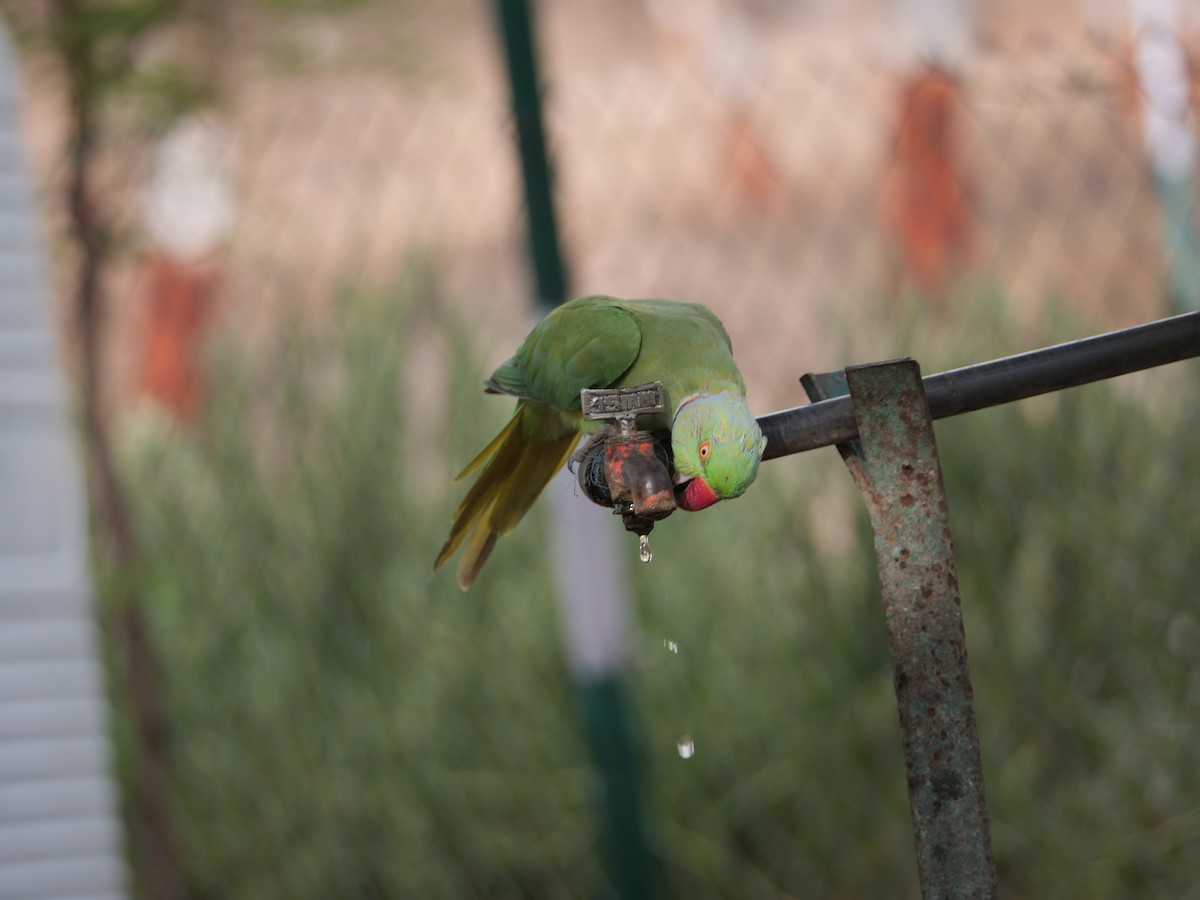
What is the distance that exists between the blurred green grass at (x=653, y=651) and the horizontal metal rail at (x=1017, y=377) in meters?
1.23

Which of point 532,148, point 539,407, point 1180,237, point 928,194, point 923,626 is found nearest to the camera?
point 923,626

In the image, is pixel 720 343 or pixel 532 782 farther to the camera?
pixel 532 782

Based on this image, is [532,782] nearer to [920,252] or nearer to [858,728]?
[858,728]

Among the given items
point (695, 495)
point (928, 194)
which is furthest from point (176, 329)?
point (695, 495)

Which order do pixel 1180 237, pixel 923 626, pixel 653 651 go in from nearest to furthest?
pixel 923 626 < pixel 1180 237 < pixel 653 651

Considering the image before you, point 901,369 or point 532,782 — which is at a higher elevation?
point 901,369

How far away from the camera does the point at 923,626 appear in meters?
0.69

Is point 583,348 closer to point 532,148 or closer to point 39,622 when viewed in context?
point 532,148

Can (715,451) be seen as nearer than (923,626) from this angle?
No

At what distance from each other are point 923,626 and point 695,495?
18cm

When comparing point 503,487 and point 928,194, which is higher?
point 928,194

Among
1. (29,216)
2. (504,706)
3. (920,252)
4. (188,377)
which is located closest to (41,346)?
(29,216)

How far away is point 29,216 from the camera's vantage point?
1932 mm

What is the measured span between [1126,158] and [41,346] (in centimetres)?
169
